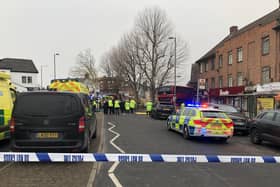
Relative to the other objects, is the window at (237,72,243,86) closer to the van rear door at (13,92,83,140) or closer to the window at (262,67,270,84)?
the window at (262,67,270,84)

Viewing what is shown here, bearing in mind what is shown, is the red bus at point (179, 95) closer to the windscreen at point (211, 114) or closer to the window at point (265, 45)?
the window at point (265, 45)

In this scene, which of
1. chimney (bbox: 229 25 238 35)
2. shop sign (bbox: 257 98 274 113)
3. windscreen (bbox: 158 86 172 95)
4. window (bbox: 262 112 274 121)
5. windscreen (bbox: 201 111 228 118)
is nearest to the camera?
window (bbox: 262 112 274 121)

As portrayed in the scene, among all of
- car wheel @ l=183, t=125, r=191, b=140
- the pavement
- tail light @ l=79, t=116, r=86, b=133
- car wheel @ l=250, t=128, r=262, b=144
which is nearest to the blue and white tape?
the pavement

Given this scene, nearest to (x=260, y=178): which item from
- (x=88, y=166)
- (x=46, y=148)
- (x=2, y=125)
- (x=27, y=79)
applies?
(x=88, y=166)

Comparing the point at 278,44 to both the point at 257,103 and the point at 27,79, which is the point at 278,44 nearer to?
the point at 257,103

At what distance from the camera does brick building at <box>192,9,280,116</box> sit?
25.4m

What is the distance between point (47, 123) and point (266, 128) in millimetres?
8054

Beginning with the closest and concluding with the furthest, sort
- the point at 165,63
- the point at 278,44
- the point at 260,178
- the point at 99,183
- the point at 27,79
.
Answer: the point at 99,183, the point at 260,178, the point at 278,44, the point at 165,63, the point at 27,79

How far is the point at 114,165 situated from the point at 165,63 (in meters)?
37.2

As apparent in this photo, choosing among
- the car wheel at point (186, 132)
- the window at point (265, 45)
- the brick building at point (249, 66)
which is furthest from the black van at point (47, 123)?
the window at point (265, 45)

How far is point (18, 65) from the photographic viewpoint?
2373 inches

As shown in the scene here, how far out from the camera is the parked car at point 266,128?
1042 cm

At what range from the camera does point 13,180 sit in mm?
5727

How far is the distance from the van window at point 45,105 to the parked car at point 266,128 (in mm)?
7149
